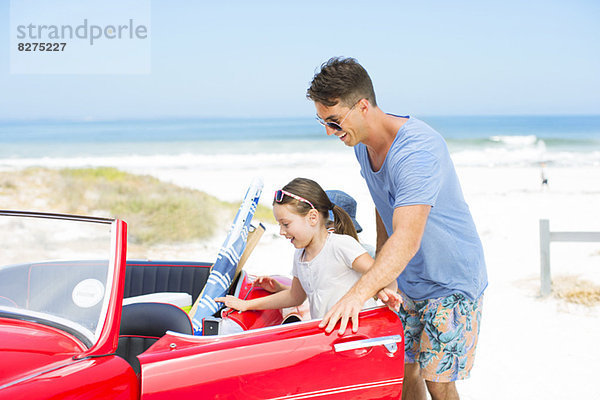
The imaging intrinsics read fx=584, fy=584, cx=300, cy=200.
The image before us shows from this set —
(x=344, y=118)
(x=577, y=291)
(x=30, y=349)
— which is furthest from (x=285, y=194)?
(x=577, y=291)

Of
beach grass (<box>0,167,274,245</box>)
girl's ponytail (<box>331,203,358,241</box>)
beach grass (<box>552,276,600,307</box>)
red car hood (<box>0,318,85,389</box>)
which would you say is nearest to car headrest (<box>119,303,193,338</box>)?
red car hood (<box>0,318,85,389</box>)

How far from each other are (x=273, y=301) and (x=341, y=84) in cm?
117

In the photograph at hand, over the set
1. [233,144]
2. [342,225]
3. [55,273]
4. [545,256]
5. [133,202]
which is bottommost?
[545,256]

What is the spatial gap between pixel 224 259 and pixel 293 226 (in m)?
0.66

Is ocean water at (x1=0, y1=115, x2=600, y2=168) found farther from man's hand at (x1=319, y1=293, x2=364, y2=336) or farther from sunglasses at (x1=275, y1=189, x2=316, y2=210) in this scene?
man's hand at (x1=319, y1=293, x2=364, y2=336)

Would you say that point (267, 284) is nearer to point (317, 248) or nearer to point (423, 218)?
point (317, 248)

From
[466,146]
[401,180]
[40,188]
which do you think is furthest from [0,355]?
[466,146]

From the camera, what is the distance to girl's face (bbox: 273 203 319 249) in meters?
2.58

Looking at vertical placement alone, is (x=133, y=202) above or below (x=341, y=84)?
below

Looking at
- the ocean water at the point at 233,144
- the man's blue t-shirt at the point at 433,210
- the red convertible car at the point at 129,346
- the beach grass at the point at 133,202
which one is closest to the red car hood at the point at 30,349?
the red convertible car at the point at 129,346

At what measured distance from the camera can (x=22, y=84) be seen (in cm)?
4500

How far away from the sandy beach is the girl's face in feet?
6.47

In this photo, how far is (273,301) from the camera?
2.86m

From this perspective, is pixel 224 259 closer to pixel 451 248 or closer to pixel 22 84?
pixel 451 248
